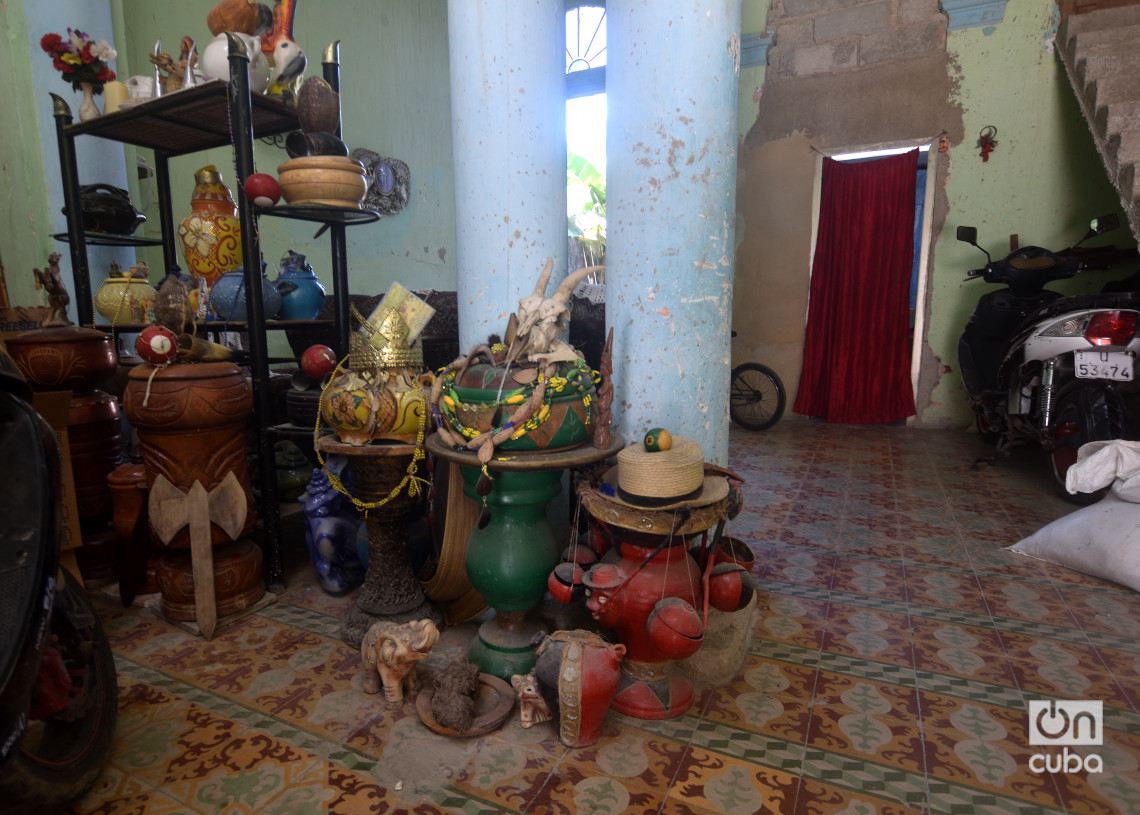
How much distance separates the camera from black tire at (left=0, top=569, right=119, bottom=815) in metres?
1.23

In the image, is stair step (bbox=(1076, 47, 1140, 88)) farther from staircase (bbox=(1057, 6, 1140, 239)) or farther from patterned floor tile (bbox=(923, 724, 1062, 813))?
patterned floor tile (bbox=(923, 724, 1062, 813))

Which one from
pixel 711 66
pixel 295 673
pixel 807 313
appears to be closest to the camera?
pixel 295 673

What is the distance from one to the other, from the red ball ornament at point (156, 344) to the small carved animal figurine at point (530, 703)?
158 centimetres

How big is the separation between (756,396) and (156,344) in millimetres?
5016

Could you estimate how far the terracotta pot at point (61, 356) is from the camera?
2.26 meters

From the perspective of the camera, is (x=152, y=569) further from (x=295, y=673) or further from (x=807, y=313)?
(x=807, y=313)

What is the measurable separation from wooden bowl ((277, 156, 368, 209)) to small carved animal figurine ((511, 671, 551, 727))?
1.76 metres

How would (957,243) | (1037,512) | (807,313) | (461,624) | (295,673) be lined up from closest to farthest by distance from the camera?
(295,673)
(461,624)
(1037,512)
(957,243)
(807,313)

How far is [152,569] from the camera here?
239cm

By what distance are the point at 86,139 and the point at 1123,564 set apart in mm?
5633

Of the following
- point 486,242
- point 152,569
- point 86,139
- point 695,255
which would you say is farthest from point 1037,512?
point 86,139

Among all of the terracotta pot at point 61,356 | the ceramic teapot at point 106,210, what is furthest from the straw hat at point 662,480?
the ceramic teapot at point 106,210

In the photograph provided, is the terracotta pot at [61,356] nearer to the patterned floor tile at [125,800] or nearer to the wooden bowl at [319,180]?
the wooden bowl at [319,180]

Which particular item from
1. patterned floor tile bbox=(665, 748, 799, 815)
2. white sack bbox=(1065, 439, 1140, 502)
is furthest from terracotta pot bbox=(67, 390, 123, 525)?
white sack bbox=(1065, 439, 1140, 502)
